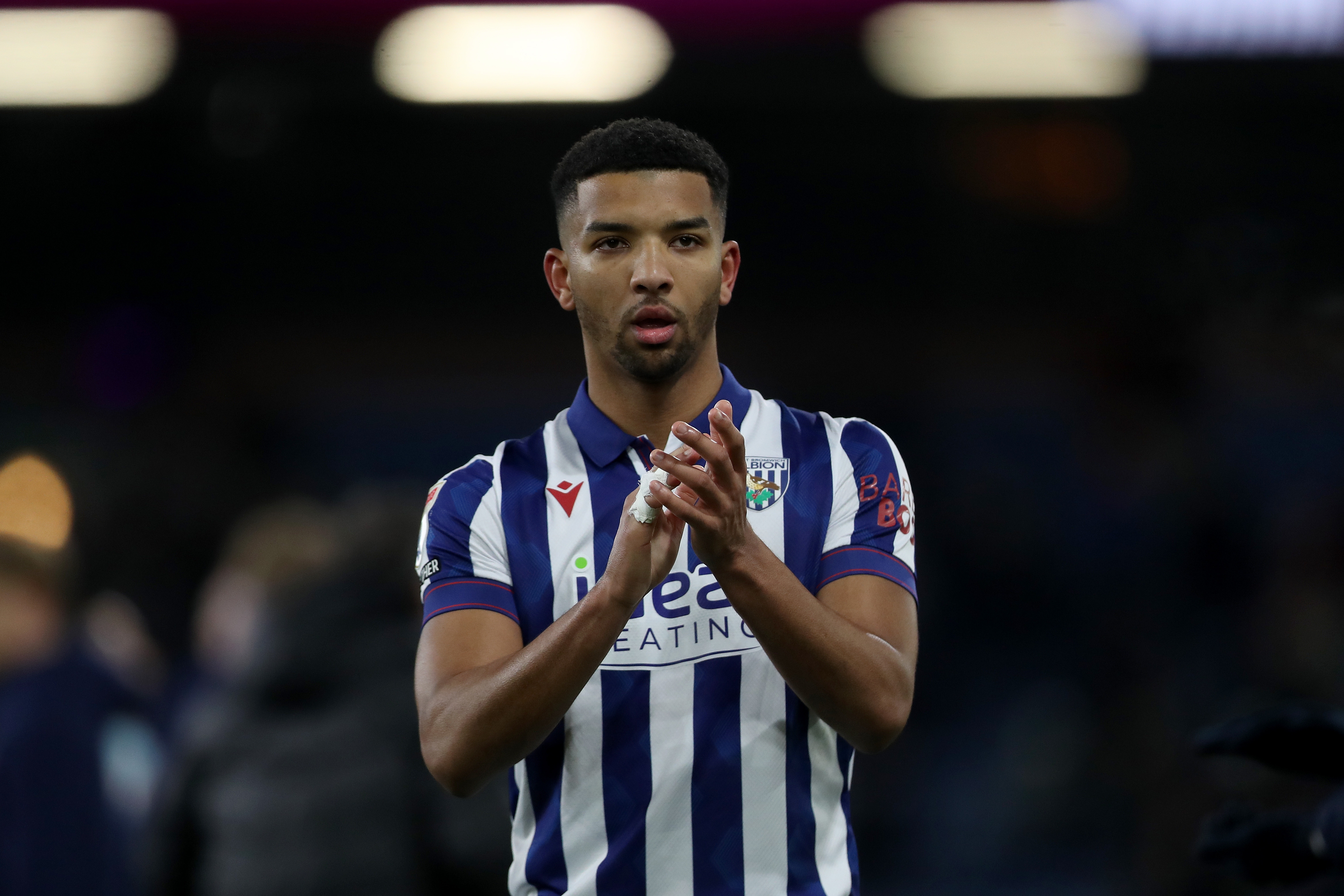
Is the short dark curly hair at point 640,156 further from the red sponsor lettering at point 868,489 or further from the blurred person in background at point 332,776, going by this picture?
the blurred person in background at point 332,776

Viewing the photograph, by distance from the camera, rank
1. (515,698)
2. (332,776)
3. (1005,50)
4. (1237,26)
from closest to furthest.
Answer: (515,698) < (332,776) < (1237,26) < (1005,50)

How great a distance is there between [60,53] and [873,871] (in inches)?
278

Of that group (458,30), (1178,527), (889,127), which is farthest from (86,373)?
(1178,527)

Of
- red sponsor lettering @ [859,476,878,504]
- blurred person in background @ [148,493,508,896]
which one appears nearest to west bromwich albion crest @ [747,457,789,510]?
red sponsor lettering @ [859,476,878,504]

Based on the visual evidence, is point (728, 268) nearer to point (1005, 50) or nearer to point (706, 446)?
point (706, 446)

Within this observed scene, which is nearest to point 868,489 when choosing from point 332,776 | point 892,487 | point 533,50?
point 892,487

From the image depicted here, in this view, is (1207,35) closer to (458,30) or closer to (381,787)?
(458,30)

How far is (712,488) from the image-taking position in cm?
175

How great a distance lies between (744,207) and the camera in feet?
34.5

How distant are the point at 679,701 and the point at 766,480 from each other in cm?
38

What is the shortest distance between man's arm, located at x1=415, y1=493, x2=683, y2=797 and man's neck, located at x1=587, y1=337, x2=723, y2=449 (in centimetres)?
27

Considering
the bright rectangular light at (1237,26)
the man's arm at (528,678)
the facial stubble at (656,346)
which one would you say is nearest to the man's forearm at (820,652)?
the man's arm at (528,678)

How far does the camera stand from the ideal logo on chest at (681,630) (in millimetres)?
2082

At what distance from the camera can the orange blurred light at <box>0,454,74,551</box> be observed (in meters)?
4.39
